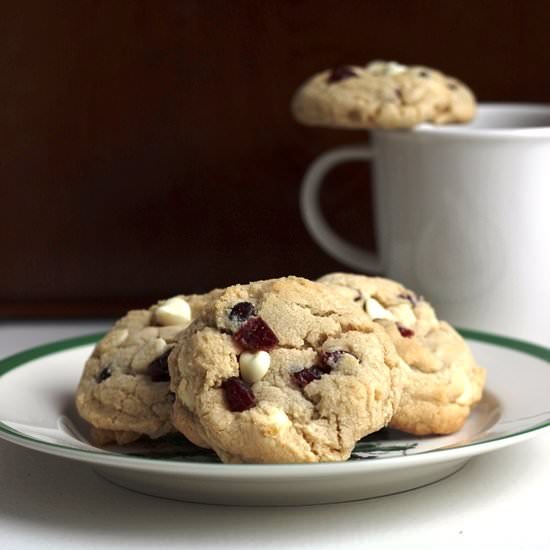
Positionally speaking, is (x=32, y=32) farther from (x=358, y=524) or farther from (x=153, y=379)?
(x=358, y=524)

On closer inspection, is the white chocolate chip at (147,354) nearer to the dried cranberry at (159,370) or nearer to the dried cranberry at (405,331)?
the dried cranberry at (159,370)

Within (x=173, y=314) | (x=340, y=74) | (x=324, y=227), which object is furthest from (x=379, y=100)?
(x=173, y=314)

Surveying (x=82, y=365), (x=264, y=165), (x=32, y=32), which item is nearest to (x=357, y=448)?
(x=82, y=365)

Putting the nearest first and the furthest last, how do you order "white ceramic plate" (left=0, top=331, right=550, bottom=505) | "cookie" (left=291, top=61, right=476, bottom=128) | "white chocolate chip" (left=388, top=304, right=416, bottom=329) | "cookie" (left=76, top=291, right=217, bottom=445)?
"white ceramic plate" (left=0, top=331, right=550, bottom=505) → "cookie" (left=76, top=291, right=217, bottom=445) → "white chocolate chip" (left=388, top=304, right=416, bottom=329) → "cookie" (left=291, top=61, right=476, bottom=128)

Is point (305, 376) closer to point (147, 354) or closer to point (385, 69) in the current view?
point (147, 354)

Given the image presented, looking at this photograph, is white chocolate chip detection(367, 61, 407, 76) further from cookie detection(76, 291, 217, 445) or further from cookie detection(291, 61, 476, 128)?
cookie detection(76, 291, 217, 445)

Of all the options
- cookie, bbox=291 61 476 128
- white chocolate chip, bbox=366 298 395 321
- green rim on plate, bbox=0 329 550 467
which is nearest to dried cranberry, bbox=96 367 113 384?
green rim on plate, bbox=0 329 550 467
